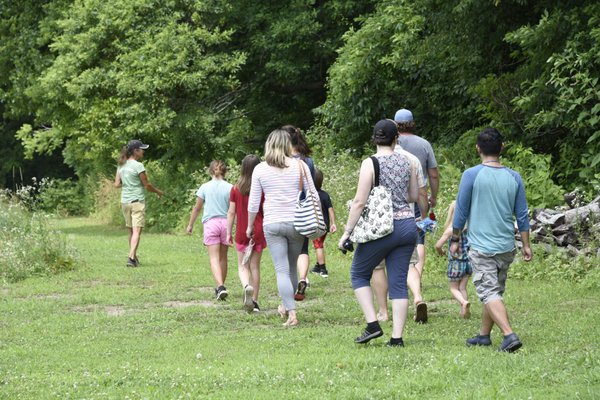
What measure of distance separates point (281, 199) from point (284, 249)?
488 millimetres

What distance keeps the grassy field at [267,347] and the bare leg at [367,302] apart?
0.24 m

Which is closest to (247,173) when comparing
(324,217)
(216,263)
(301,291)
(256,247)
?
(256,247)

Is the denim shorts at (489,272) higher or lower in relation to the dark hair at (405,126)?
lower

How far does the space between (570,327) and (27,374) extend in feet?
15.1

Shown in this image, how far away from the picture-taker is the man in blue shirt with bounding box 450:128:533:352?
28.0ft

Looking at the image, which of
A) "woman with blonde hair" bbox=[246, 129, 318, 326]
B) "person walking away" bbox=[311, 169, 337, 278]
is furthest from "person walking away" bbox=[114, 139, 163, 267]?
"woman with blonde hair" bbox=[246, 129, 318, 326]

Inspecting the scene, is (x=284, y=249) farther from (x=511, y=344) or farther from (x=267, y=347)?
(x=511, y=344)

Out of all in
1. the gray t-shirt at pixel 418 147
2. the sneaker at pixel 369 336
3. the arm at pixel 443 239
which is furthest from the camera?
the gray t-shirt at pixel 418 147

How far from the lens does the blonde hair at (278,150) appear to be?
10.6 meters

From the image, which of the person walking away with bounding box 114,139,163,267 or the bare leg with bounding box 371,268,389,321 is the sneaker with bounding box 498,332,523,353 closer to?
the bare leg with bounding box 371,268,389,321

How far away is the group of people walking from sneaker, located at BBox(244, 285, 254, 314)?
0.04ft

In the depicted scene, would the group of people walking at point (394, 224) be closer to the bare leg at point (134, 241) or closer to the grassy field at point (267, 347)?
the grassy field at point (267, 347)

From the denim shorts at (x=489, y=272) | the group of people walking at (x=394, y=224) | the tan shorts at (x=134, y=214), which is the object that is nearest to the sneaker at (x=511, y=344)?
the group of people walking at (x=394, y=224)

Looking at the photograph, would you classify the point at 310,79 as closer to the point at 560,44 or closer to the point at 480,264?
the point at 560,44
